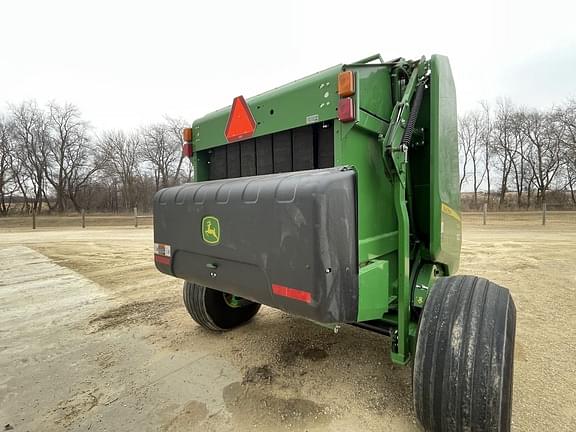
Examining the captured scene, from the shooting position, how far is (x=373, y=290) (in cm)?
168

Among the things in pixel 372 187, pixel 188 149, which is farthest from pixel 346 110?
pixel 188 149

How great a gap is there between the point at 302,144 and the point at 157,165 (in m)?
39.0

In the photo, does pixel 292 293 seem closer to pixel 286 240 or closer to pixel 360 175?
pixel 286 240

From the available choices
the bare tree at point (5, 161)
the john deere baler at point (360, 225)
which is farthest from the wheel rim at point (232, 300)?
the bare tree at point (5, 161)

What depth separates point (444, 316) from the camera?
64.3 inches

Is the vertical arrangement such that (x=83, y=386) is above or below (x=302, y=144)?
below

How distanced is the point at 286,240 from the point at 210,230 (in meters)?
0.60

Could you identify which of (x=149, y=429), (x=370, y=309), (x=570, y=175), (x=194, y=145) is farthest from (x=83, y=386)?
(x=570, y=175)

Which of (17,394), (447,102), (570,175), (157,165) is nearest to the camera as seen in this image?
(447,102)

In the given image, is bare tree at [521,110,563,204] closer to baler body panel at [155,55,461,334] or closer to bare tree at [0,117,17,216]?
baler body panel at [155,55,461,334]

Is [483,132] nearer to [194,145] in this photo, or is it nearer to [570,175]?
[570,175]

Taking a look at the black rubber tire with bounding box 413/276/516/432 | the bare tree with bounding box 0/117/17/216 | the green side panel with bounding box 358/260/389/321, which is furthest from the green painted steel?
the bare tree with bounding box 0/117/17/216

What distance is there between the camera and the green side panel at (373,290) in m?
1.61

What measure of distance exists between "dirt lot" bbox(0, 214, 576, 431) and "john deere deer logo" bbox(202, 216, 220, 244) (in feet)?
3.50
